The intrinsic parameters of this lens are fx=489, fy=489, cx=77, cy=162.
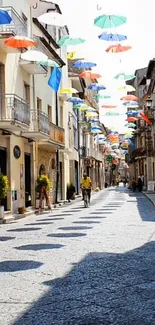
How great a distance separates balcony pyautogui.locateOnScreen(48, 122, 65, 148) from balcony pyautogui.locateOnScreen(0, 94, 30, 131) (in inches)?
219

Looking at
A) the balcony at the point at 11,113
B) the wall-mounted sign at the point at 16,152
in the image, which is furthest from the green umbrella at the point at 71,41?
the wall-mounted sign at the point at 16,152

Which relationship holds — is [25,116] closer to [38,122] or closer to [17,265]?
[38,122]

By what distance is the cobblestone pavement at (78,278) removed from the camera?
4941mm

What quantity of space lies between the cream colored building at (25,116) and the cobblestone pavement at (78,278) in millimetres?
7181

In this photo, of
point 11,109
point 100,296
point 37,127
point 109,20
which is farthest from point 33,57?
point 100,296

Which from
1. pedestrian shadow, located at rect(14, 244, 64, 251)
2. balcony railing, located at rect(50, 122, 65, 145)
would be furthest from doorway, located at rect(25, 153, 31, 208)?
pedestrian shadow, located at rect(14, 244, 64, 251)

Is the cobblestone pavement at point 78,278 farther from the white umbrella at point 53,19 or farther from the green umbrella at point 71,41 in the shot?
the green umbrella at point 71,41

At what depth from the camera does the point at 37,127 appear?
854 inches

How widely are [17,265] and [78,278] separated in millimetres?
1501

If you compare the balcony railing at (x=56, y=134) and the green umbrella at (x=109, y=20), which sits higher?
the green umbrella at (x=109, y=20)

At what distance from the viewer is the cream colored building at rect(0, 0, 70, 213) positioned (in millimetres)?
18359

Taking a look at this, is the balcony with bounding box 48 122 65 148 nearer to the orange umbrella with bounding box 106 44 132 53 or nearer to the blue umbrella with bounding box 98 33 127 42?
the orange umbrella with bounding box 106 44 132 53

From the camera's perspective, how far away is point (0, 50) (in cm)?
1805

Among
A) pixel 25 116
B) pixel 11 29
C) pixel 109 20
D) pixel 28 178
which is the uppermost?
pixel 11 29
